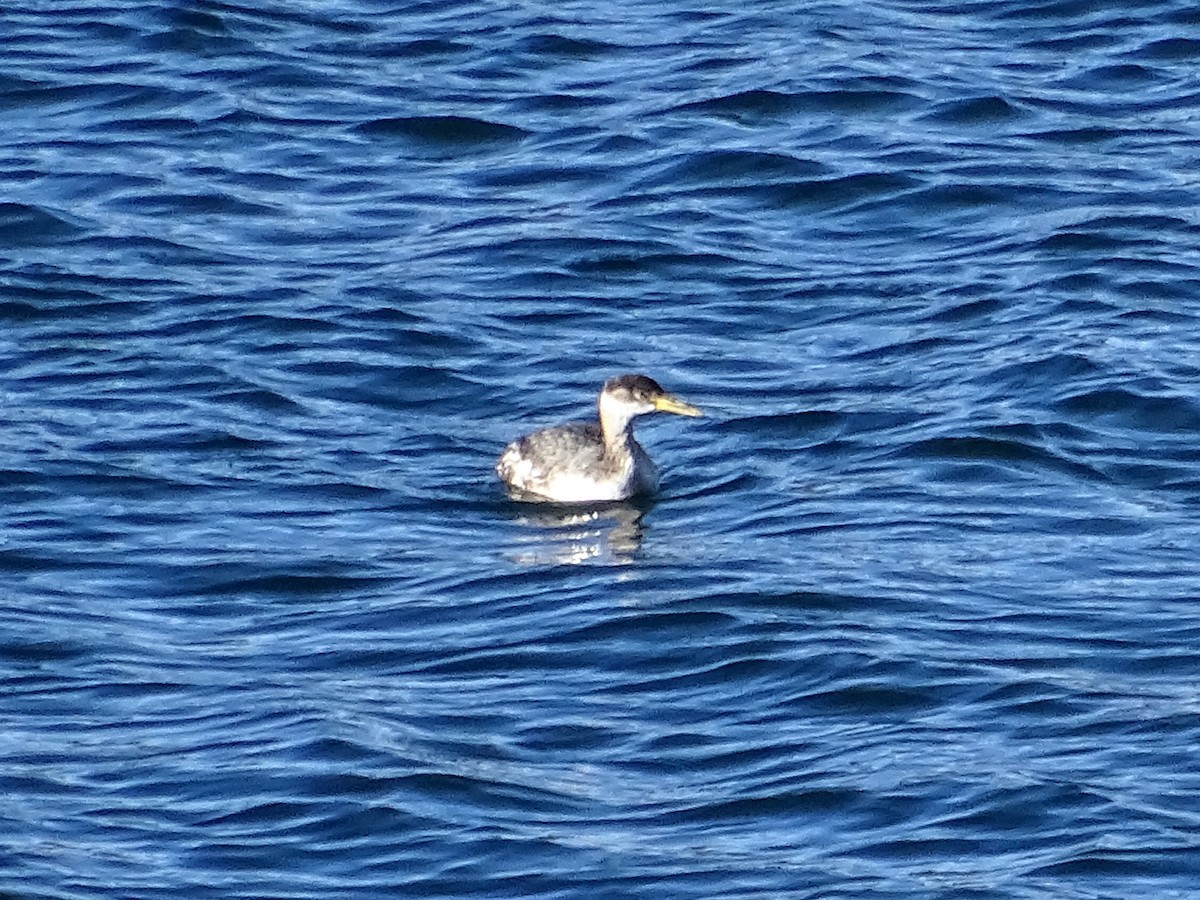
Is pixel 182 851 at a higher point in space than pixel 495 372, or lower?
lower

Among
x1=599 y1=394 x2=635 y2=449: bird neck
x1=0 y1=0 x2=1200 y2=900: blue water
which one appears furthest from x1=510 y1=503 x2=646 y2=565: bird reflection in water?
x1=599 y1=394 x2=635 y2=449: bird neck

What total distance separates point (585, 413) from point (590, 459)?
4.11ft

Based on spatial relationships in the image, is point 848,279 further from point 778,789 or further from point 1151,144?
point 778,789

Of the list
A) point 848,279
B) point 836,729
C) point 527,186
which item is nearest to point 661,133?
point 527,186

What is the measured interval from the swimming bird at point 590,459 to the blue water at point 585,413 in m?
0.15

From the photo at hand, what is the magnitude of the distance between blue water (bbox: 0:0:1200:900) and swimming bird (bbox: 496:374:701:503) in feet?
0.50

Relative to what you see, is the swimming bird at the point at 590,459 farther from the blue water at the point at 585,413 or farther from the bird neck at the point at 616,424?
the blue water at the point at 585,413

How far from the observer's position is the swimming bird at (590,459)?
1482cm

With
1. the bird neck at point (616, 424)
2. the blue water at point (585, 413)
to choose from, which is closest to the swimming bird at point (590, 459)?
the bird neck at point (616, 424)

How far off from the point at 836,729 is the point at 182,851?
2427 mm

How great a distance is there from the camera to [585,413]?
53.0 ft

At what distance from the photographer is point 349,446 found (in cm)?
1532

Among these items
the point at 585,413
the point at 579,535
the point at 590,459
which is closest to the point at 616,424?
the point at 590,459

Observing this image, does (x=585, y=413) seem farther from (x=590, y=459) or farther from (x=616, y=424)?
(x=616, y=424)
